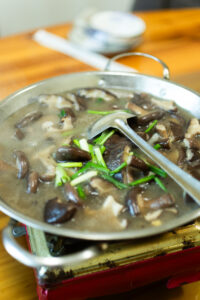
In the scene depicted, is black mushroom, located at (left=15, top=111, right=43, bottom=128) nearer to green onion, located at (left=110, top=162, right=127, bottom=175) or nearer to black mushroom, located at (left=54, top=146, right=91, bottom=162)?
black mushroom, located at (left=54, top=146, right=91, bottom=162)

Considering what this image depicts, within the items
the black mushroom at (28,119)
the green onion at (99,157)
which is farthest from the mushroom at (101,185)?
the black mushroom at (28,119)

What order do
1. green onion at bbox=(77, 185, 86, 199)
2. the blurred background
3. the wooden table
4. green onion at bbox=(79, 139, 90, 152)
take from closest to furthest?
green onion at bbox=(77, 185, 86, 199) → green onion at bbox=(79, 139, 90, 152) → the wooden table → the blurred background

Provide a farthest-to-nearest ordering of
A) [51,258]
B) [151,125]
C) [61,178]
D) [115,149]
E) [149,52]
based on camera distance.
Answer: [149,52], [151,125], [115,149], [61,178], [51,258]

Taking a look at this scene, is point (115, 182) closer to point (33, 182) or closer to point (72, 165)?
point (72, 165)

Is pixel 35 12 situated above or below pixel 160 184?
below

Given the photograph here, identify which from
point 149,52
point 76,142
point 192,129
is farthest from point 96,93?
point 149,52

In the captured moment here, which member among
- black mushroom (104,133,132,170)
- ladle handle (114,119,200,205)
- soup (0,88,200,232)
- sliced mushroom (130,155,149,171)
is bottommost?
soup (0,88,200,232)

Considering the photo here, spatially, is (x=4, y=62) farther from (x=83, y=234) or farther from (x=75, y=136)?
(x=83, y=234)

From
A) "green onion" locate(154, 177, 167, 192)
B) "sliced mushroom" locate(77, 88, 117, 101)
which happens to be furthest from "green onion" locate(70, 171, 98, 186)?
"sliced mushroom" locate(77, 88, 117, 101)

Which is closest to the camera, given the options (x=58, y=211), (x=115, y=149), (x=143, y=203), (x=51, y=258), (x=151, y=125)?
(x=51, y=258)
